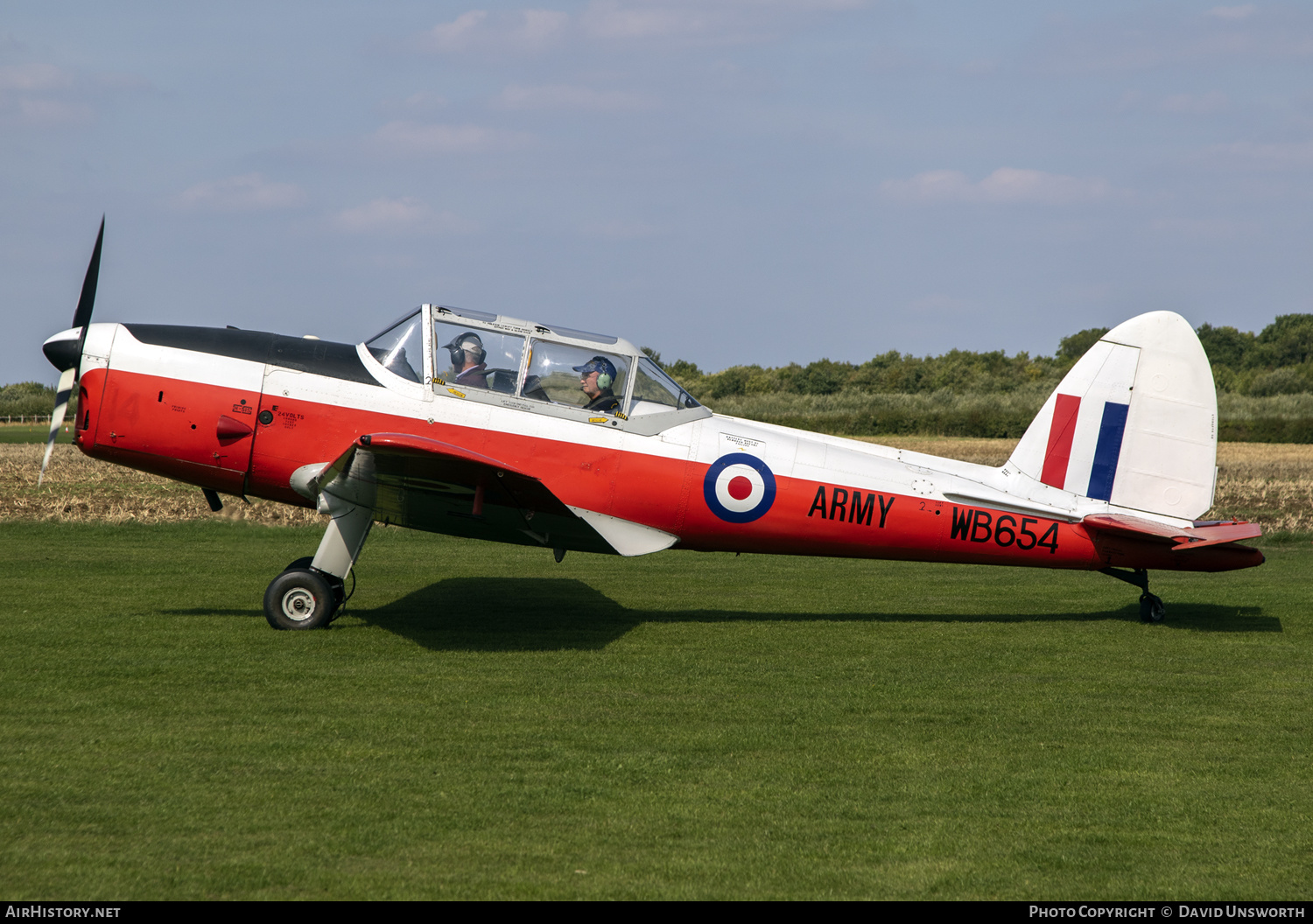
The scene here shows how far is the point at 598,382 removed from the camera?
8.65 meters

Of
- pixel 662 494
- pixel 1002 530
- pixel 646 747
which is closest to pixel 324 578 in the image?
pixel 662 494

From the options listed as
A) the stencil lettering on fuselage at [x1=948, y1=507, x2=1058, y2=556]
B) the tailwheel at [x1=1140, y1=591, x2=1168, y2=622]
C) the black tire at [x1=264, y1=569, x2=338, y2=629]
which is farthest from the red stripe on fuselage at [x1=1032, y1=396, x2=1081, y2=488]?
the black tire at [x1=264, y1=569, x2=338, y2=629]

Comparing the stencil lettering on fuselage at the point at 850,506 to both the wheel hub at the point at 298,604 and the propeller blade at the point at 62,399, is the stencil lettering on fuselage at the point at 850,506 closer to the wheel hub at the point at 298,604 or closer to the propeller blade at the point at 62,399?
the wheel hub at the point at 298,604

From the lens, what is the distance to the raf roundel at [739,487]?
885cm

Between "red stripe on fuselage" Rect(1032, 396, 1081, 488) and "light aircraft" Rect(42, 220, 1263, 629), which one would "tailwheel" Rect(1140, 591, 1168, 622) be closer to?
"light aircraft" Rect(42, 220, 1263, 629)

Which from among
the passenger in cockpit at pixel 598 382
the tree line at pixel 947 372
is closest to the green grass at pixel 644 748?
the passenger in cockpit at pixel 598 382

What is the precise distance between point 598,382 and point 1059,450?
442cm

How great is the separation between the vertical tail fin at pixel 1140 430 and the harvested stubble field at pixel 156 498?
31.0 ft

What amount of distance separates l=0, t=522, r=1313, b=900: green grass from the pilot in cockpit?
217cm

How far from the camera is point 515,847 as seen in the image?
4137 mm

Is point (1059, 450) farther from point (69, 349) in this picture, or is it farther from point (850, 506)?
point (69, 349)

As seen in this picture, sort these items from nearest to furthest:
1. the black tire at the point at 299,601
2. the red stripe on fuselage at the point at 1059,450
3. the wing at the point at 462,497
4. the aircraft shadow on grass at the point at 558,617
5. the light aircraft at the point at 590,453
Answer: the wing at the point at 462,497 → the light aircraft at the point at 590,453 → the black tire at the point at 299,601 → the aircraft shadow on grass at the point at 558,617 → the red stripe on fuselage at the point at 1059,450
